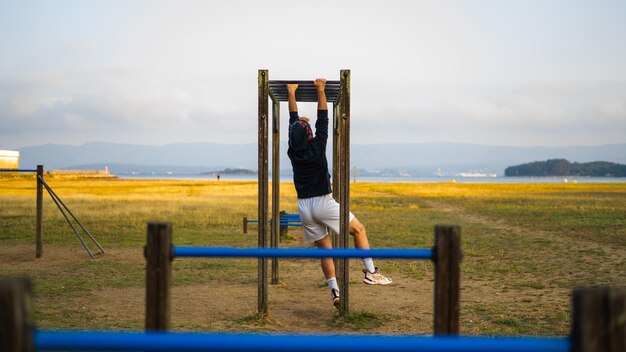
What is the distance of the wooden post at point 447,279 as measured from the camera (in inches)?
122

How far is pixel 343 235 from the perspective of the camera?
7.63 m

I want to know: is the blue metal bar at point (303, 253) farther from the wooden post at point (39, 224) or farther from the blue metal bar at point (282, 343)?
the wooden post at point (39, 224)

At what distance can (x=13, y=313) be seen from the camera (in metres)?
2.27

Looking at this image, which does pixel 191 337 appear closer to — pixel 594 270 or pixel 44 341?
pixel 44 341

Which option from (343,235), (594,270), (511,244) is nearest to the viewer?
(343,235)

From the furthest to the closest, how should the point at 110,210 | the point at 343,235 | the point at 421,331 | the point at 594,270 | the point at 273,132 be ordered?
the point at 110,210 → the point at 594,270 → the point at 273,132 → the point at 343,235 → the point at 421,331

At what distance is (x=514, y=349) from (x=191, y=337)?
1.20m

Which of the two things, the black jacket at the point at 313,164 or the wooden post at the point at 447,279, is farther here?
the black jacket at the point at 313,164

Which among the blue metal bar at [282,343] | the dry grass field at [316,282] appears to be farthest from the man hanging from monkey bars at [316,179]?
the blue metal bar at [282,343]

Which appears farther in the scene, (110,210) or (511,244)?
(110,210)

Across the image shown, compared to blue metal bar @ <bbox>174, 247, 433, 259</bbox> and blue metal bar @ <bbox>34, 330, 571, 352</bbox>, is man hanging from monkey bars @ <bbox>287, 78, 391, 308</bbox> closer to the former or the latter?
blue metal bar @ <bbox>174, 247, 433, 259</bbox>

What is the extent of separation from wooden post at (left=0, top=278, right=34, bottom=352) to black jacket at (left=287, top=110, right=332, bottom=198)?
208 inches

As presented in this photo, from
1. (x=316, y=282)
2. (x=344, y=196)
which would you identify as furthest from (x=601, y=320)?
(x=316, y=282)

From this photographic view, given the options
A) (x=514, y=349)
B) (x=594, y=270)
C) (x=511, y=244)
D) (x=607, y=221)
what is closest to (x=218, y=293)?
(x=594, y=270)
